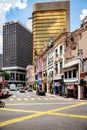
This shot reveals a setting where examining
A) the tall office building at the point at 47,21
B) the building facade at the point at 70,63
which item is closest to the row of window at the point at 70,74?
the building facade at the point at 70,63

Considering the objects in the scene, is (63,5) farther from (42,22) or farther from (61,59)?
(61,59)

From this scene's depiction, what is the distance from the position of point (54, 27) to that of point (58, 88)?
8319 centimetres

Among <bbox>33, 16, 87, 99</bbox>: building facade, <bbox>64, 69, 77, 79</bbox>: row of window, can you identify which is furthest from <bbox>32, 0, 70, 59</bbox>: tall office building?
<bbox>64, 69, 77, 79</bbox>: row of window

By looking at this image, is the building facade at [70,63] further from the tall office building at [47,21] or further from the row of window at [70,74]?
the tall office building at [47,21]

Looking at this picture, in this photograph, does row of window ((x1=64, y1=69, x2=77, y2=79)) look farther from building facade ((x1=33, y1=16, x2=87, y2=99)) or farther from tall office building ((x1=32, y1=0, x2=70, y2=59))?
tall office building ((x1=32, y1=0, x2=70, y2=59))

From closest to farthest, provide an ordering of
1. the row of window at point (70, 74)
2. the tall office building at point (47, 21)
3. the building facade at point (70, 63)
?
the building facade at point (70, 63)
the row of window at point (70, 74)
the tall office building at point (47, 21)

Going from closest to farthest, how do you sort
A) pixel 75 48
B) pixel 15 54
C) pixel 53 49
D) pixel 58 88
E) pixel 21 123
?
pixel 21 123
pixel 75 48
pixel 58 88
pixel 53 49
pixel 15 54

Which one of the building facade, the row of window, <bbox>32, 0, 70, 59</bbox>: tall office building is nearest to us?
the building facade

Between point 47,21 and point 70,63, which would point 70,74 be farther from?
point 47,21

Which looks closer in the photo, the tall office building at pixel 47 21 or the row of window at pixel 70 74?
the row of window at pixel 70 74

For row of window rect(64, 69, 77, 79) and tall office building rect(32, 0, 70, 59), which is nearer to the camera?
row of window rect(64, 69, 77, 79)

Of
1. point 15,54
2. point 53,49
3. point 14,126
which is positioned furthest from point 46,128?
point 15,54

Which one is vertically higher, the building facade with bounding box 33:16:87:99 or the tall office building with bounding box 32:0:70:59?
the tall office building with bounding box 32:0:70:59

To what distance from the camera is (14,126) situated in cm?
1681
